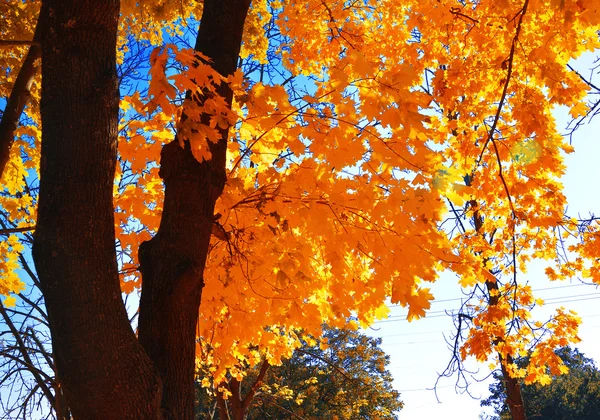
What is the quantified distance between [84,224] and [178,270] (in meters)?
0.46

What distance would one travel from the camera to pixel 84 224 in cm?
191

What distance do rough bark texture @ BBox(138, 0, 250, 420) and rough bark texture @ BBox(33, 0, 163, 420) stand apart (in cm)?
19

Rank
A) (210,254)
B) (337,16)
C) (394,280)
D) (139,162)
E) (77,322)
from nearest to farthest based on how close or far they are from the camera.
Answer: (77,322)
(394,280)
(139,162)
(210,254)
(337,16)

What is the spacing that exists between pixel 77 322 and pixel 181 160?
0.88 m

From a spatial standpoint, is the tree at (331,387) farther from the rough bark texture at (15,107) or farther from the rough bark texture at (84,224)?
the rough bark texture at (84,224)

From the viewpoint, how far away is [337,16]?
576 cm

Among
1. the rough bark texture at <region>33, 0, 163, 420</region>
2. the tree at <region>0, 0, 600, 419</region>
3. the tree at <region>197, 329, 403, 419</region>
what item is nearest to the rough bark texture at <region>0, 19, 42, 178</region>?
the tree at <region>0, 0, 600, 419</region>

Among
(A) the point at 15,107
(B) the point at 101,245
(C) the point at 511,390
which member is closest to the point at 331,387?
(C) the point at 511,390

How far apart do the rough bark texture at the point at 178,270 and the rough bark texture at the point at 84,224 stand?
19 centimetres

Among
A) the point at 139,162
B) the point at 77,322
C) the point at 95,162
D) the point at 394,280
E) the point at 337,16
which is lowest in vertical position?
the point at 77,322

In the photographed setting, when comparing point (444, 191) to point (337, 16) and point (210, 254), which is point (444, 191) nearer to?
point (210, 254)

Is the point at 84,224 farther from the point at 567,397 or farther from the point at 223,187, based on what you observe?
the point at 567,397

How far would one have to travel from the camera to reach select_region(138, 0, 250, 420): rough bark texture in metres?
2.10

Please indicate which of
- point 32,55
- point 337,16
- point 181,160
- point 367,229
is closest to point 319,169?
point 367,229
